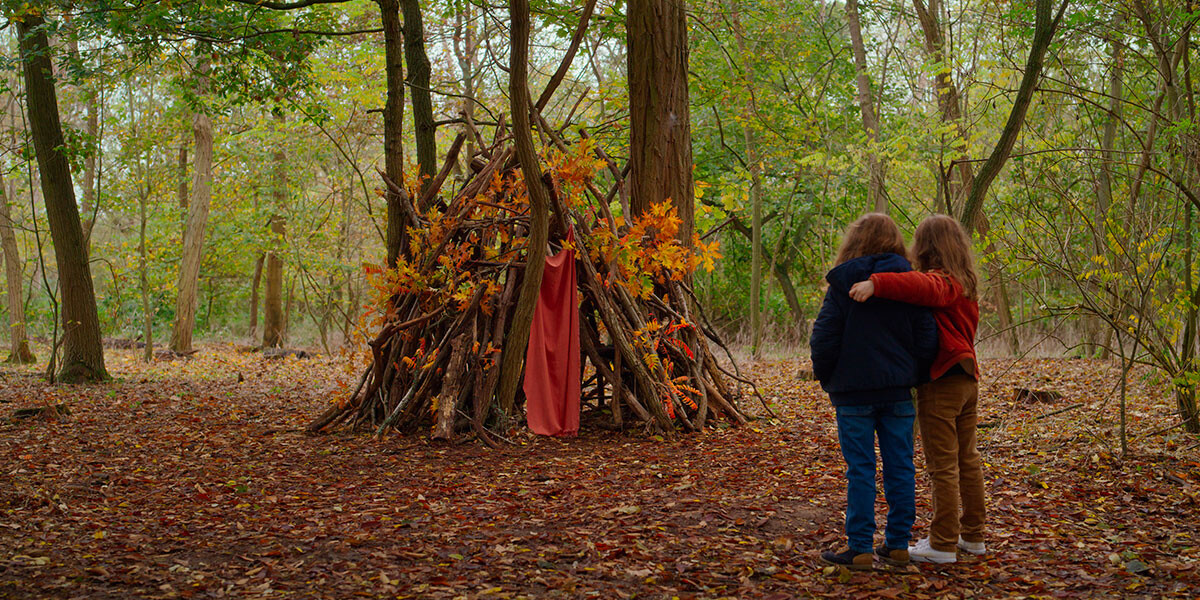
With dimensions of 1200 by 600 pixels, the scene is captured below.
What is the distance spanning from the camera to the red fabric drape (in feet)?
17.9

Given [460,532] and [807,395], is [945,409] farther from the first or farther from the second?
[807,395]

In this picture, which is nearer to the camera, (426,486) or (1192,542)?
(1192,542)

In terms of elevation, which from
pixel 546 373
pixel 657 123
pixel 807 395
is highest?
pixel 657 123

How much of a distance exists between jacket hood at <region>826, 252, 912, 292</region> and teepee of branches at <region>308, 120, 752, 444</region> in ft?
8.24

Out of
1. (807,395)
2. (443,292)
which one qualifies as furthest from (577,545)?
(807,395)

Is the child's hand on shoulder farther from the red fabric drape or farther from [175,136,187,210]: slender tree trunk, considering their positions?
[175,136,187,210]: slender tree trunk

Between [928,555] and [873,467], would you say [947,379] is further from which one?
[928,555]

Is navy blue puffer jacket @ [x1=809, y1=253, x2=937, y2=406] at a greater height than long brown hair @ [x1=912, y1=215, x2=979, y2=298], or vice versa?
long brown hair @ [x1=912, y1=215, x2=979, y2=298]

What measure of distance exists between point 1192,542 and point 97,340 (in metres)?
8.86

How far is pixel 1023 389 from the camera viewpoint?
6.73 metres

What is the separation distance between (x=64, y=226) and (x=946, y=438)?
316 inches

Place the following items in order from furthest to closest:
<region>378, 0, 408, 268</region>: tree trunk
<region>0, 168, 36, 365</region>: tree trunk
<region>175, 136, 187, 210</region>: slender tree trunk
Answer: <region>175, 136, 187, 210</region>: slender tree trunk < <region>0, 168, 36, 365</region>: tree trunk < <region>378, 0, 408, 268</region>: tree trunk

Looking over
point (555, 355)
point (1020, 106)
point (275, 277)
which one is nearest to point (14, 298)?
point (275, 277)

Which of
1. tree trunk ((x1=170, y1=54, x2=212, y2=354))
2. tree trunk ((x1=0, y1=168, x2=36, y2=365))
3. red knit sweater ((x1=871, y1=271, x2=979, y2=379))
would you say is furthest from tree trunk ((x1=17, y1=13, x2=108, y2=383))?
red knit sweater ((x1=871, y1=271, x2=979, y2=379))
